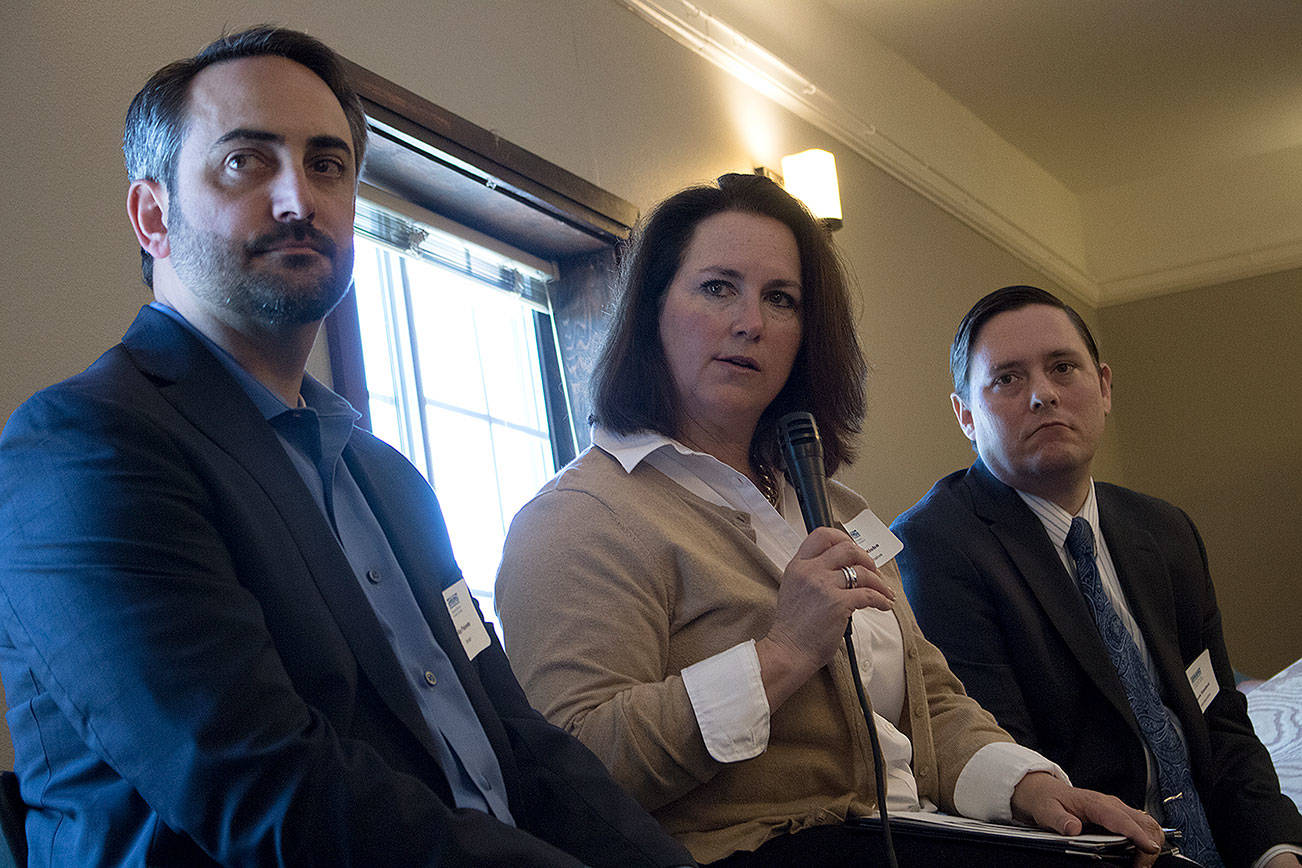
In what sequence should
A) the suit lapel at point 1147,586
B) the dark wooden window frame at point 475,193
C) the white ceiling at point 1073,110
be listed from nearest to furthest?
the suit lapel at point 1147,586 < the dark wooden window frame at point 475,193 < the white ceiling at point 1073,110

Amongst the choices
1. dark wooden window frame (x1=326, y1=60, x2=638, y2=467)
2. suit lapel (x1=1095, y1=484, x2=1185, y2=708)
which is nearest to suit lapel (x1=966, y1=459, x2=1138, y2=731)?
suit lapel (x1=1095, y1=484, x2=1185, y2=708)

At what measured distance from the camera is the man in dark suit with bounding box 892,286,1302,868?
7.52 feet

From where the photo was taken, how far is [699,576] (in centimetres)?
170

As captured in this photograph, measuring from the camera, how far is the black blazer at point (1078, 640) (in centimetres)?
229

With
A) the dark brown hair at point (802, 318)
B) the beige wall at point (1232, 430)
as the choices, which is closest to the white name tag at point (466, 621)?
the dark brown hair at point (802, 318)

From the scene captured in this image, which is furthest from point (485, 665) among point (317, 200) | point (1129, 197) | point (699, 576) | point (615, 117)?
point (1129, 197)

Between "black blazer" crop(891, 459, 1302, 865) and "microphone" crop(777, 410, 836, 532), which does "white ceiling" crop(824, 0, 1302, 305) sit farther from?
"microphone" crop(777, 410, 836, 532)

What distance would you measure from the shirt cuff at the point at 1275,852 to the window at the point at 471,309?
5.27ft

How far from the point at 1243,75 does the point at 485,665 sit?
233 inches

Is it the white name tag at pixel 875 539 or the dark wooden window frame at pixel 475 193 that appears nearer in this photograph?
the white name tag at pixel 875 539

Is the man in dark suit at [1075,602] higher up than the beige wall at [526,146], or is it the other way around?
the beige wall at [526,146]

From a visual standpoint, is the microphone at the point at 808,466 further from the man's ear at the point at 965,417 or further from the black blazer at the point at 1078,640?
the man's ear at the point at 965,417

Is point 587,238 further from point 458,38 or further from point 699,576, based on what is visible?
point 699,576

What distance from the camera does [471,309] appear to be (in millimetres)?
3305
